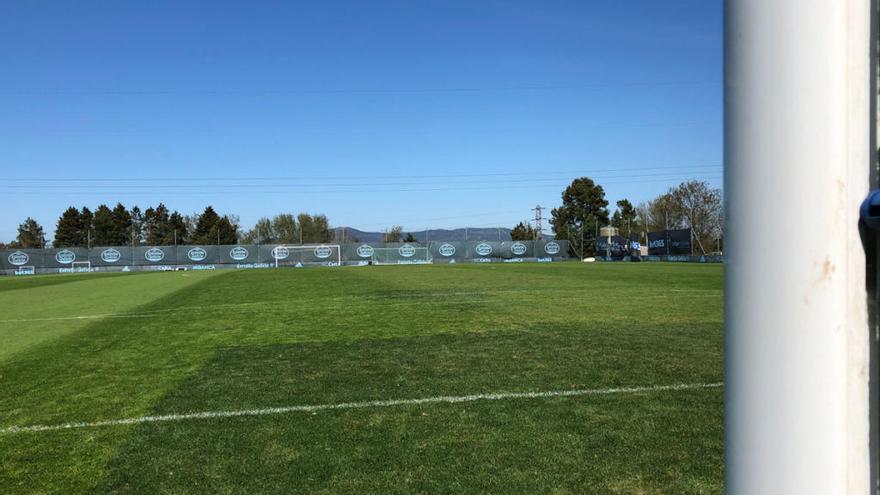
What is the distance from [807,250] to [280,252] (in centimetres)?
6555

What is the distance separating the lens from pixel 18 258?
5669cm

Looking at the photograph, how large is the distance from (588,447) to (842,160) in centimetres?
390

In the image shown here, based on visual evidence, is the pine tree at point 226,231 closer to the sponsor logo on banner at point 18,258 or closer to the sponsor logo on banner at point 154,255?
the sponsor logo on banner at point 154,255

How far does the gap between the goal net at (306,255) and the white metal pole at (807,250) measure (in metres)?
64.3

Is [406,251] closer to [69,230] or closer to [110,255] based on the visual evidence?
[110,255]

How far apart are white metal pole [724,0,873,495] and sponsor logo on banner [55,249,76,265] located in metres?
67.4

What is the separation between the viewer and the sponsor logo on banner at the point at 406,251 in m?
66.8

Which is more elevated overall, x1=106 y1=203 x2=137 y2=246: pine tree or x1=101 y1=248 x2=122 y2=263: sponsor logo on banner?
x1=106 y1=203 x2=137 y2=246: pine tree

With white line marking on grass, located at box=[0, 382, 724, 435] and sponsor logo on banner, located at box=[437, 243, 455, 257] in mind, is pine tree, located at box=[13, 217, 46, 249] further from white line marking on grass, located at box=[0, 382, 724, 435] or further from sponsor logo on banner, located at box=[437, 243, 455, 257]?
white line marking on grass, located at box=[0, 382, 724, 435]

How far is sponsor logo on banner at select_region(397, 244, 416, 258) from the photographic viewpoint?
66.8 meters

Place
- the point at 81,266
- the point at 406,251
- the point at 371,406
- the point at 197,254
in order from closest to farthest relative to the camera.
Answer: the point at 371,406 → the point at 81,266 → the point at 197,254 → the point at 406,251

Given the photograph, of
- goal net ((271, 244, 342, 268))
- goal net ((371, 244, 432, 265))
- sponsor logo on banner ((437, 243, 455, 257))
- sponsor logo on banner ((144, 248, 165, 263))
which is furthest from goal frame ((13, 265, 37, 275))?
sponsor logo on banner ((437, 243, 455, 257))

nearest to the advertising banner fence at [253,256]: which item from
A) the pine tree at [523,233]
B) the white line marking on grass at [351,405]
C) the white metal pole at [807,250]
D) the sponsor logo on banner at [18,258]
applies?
the sponsor logo on banner at [18,258]

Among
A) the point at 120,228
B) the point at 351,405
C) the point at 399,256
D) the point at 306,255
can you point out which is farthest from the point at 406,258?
the point at 351,405
